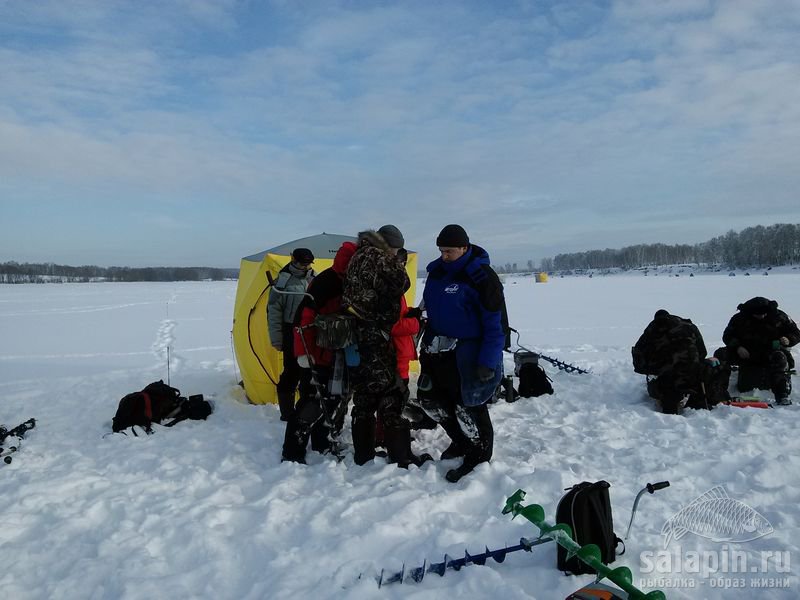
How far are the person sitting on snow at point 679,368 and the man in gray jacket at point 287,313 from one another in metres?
3.46

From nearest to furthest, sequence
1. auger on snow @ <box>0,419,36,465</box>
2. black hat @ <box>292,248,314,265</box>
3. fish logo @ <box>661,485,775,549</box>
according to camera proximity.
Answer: fish logo @ <box>661,485,775,549</box>, auger on snow @ <box>0,419,36,465</box>, black hat @ <box>292,248,314,265</box>

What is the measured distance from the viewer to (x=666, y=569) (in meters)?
2.35

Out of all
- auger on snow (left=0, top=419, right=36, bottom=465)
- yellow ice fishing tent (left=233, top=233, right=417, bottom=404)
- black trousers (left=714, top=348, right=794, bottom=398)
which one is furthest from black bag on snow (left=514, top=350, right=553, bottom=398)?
auger on snow (left=0, top=419, right=36, bottom=465)

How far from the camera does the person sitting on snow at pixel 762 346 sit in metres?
5.29

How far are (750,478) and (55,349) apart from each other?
13.3m

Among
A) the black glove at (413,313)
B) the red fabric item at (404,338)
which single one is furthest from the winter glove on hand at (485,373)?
the black glove at (413,313)

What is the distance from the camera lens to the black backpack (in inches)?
95.0

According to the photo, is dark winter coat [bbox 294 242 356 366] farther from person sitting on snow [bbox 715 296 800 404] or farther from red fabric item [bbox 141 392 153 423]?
person sitting on snow [bbox 715 296 800 404]

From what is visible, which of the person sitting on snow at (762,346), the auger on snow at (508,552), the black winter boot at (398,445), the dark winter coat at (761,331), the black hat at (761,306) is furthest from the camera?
the black hat at (761,306)

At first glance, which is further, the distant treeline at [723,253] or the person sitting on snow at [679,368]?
the distant treeline at [723,253]

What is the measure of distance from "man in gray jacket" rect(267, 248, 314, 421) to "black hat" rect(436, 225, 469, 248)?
5.37 feet

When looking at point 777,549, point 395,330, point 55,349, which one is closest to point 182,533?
point 395,330

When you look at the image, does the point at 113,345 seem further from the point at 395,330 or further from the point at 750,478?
the point at 750,478

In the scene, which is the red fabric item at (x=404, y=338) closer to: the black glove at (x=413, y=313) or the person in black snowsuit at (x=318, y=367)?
the black glove at (x=413, y=313)
